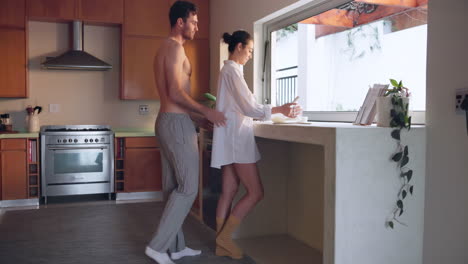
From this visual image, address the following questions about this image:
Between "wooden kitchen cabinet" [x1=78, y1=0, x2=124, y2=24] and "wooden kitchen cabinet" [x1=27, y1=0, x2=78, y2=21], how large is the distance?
0.08 m

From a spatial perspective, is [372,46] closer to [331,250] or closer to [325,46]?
[325,46]

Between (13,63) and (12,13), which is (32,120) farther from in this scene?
(12,13)

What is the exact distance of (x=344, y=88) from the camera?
302cm

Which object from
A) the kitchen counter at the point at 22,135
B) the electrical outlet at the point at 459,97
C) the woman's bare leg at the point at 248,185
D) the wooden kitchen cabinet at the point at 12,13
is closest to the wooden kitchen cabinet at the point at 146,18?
the wooden kitchen cabinet at the point at 12,13

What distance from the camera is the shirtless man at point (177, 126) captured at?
253cm

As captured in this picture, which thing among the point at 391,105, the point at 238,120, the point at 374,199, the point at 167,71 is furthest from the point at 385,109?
the point at 167,71

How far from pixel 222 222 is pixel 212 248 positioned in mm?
306

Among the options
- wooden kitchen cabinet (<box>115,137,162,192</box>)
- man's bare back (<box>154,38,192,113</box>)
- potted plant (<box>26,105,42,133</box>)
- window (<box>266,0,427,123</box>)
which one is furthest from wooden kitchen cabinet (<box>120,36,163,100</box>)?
man's bare back (<box>154,38,192,113</box>)

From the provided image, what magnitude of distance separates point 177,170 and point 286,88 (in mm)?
1588

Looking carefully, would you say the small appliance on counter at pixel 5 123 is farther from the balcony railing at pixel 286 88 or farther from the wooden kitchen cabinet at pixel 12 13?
the balcony railing at pixel 286 88

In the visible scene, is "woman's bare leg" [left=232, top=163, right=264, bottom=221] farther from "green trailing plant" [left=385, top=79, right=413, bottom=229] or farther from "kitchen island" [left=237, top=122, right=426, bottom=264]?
"green trailing plant" [left=385, top=79, right=413, bottom=229]

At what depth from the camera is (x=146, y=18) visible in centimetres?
502

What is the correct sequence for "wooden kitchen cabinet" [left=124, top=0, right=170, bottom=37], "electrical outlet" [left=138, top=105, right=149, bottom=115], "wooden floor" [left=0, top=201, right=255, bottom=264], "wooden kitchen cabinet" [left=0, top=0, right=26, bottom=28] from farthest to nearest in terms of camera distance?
"electrical outlet" [left=138, top=105, right=149, bottom=115]
"wooden kitchen cabinet" [left=124, top=0, right=170, bottom=37]
"wooden kitchen cabinet" [left=0, top=0, right=26, bottom=28]
"wooden floor" [left=0, top=201, right=255, bottom=264]

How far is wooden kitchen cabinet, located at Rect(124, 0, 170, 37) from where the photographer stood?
16.3 feet
